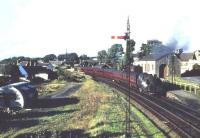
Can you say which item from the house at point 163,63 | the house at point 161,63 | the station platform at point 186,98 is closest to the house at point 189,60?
the house at point 163,63

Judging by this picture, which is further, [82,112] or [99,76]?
[99,76]

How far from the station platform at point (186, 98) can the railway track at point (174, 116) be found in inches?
83.4

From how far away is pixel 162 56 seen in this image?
72.4m

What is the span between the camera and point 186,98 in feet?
126

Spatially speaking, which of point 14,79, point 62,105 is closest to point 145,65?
point 14,79

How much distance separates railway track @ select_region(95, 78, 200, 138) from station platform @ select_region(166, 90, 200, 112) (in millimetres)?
2117

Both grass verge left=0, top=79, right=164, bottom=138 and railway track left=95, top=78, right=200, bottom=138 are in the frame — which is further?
railway track left=95, top=78, right=200, bottom=138

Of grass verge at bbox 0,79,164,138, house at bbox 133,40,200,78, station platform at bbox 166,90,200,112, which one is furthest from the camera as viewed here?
house at bbox 133,40,200,78

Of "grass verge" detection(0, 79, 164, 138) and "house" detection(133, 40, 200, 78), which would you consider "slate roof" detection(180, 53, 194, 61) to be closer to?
"house" detection(133, 40, 200, 78)

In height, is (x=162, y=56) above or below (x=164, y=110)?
above

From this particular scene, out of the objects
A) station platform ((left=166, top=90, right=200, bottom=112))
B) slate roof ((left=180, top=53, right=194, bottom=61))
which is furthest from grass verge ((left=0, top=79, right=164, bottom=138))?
slate roof ((left=180, top=53, right=194, bottom=61))

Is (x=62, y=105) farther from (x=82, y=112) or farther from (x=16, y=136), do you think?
(x=16, y=136)

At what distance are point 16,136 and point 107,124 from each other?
21.3 feet

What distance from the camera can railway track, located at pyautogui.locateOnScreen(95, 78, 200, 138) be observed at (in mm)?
23938
